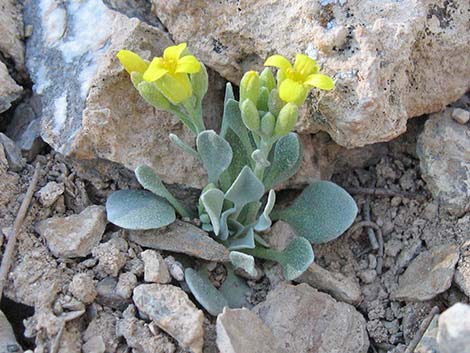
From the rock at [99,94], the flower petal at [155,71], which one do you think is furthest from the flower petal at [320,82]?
the rock at [99,94]

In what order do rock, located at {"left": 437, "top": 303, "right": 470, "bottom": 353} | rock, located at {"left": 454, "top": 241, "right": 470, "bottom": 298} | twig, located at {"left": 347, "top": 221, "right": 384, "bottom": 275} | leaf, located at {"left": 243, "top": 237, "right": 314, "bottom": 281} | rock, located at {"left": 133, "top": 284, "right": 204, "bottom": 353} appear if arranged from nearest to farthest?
1. rock, located at {"left": 437, "top": 303, "right": 470, "bottom": 353}
2. rock, located at {"left": 133, "top": 284, "right": 204, "bottom": 353}
3. rock, located at {"left": 454, "top": 241, "right": 470, "bottom": 298}
4. leaf, located at {"left": 243, "top": 237, "right": 314, "bottom": 281}
5. twig, located at {"left": 347, "top": 221, "right": 384, "bottom": 275}

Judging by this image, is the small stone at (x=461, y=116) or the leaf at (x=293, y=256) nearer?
the leaf at (x=293, y=256)

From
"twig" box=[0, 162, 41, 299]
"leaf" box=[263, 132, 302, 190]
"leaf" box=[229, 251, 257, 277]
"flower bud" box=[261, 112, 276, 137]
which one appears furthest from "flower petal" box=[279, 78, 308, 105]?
"twig" box=[0, 162, 41, 299]

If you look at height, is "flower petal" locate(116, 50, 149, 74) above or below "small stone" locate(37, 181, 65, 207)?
above

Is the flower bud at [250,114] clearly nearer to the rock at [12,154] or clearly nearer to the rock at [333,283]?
the rock at [333,283]

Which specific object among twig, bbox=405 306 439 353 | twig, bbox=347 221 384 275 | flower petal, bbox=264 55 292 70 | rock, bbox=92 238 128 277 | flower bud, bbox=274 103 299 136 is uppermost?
flower petal, bbox=264 55 292 70

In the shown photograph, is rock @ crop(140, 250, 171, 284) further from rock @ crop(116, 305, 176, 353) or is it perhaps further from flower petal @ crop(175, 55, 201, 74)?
flower petal @ crop(175, 55, 201, 74)

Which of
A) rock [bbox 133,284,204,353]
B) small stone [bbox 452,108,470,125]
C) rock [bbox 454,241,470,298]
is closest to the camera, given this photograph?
rock [bbox 133,284,204,353]

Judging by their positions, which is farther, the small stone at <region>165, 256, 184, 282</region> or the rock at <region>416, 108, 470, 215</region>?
the rock at <region>416, 108, 470, 215</region>
